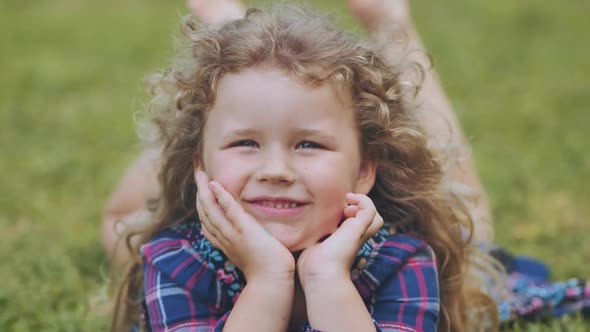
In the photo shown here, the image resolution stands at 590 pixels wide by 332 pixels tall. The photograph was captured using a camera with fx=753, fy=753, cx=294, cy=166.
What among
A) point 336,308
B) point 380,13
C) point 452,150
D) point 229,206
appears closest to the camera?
point 336,308

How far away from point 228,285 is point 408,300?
58 cm

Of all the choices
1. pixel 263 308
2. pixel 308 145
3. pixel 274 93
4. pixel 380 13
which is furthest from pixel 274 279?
pixel 380 13

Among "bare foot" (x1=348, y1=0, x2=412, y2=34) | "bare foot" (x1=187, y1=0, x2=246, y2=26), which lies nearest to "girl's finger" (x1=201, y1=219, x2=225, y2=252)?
"bare foot" (x1=187, y1=0, x2=246, y2=26)

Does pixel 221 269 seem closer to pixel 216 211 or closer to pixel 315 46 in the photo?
pixel 216 211

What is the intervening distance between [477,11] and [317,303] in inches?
269

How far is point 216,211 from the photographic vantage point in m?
2.30

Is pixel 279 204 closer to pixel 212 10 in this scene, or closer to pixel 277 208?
pixel 277 208

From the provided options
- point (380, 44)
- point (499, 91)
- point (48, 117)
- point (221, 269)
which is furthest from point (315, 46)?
point (499, 91)

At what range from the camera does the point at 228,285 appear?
2441mm

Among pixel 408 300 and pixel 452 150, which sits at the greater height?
pixel 452 150

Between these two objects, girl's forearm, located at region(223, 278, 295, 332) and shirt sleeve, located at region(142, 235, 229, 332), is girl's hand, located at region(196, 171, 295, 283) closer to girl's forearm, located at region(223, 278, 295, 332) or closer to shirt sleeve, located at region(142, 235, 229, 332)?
girl's forearm, located at region(223, 278, 295, 332)

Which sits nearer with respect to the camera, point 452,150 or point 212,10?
point 452,150

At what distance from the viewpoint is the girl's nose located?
2.21m

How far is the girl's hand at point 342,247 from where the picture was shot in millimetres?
2193
